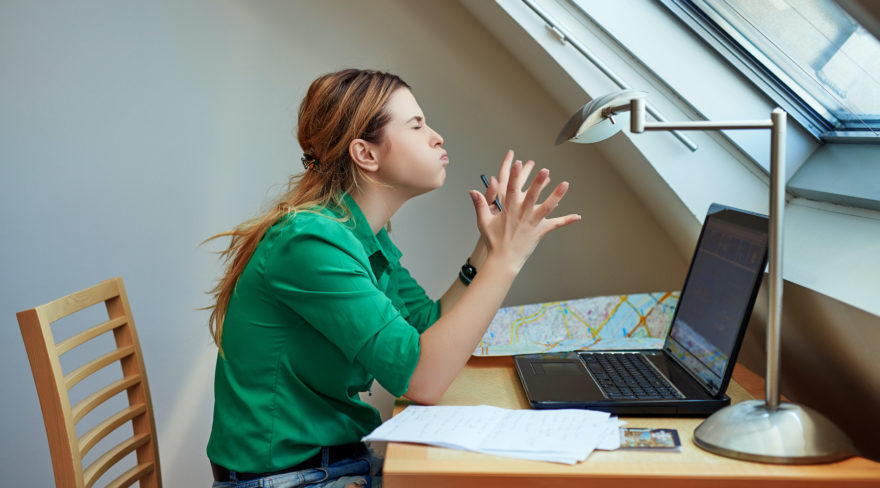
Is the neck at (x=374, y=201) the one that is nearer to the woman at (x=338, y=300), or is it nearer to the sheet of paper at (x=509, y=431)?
the woman at (x=338, y=300)

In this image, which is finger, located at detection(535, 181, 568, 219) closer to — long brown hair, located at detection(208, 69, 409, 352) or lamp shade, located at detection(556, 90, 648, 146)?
lamp shade, located at detection(556, 90, 648, 146)

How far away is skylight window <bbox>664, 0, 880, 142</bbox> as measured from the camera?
3.47 feet

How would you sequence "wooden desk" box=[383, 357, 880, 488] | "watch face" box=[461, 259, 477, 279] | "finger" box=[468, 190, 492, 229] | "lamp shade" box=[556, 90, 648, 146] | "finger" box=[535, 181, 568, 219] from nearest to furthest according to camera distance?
"wooden desk" box=[383, 357, 880, 488] < "lamp shade" box=[556, 90, 648, 146] < "finger" box=[535, 181, 568, 219] < "finger" box=[468, 190, 492, 229] < "watch face" box=[461, 259, 477, 279]

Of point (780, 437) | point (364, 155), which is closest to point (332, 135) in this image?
point (364, 155)

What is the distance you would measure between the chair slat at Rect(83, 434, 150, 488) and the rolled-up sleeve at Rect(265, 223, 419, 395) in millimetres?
449

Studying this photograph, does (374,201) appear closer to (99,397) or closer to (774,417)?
(99,397)

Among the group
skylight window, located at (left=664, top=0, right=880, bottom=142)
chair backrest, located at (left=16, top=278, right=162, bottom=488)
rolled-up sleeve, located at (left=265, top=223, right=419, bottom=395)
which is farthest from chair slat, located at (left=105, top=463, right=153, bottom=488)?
skylight window, located at (left=664, top=0, right=880, bottom=142)

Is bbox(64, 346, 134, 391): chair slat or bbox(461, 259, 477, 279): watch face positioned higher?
bbox(461, 259, 477, 279): watch face

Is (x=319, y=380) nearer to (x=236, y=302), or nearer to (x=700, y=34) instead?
(x=236, y=302)

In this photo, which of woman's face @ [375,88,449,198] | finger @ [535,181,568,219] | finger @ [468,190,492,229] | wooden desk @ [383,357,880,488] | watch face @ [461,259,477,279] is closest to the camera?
wooden desk @ [383,357,880,488]

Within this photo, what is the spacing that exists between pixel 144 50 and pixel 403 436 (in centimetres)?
153

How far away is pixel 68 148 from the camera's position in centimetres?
209

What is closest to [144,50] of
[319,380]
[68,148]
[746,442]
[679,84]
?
[68,148]

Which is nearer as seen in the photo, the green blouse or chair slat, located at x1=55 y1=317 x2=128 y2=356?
the green blouse
